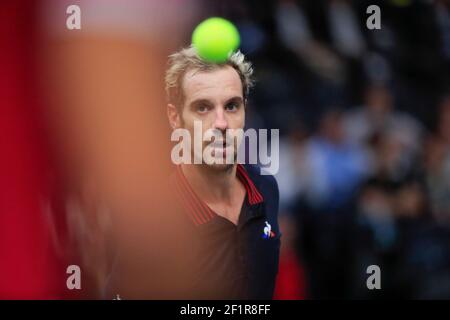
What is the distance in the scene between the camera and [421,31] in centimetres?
371

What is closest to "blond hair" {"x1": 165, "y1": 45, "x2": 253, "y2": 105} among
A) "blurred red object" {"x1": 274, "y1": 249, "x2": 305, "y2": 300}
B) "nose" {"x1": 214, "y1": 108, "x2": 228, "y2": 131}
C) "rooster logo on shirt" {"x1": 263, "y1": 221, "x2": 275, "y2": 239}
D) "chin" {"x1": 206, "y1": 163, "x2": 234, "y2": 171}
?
"nose" {"x1": 214, "y1": 108, "x2": 228, "y2": 131}

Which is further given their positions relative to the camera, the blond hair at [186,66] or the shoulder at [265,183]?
the shoulder at [265,183]

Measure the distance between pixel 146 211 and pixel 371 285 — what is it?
41.4 inches

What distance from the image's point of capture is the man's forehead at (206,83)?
122 inches

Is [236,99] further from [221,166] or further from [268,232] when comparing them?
[268,232]

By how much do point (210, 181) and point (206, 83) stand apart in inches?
15.5

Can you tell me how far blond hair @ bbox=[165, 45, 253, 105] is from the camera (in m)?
3.11

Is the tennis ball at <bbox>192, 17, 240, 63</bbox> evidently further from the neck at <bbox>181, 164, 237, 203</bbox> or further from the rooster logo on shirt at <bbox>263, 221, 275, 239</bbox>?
the rooster logo on shirt at <bbox>263, 221, 275, 239</bbox>

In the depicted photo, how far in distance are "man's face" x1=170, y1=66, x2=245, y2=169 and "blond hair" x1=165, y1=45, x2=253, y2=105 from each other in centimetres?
2

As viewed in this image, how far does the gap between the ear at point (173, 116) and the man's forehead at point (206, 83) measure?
77 millimetres

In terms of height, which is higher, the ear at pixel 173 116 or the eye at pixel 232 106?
the eye at pixel 232 106

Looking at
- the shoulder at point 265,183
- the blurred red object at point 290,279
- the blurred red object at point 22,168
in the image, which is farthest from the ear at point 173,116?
the blurred red object at point 290,279

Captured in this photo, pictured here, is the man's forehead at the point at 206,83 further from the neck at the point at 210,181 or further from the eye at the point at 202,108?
the neck at the point at 210,181

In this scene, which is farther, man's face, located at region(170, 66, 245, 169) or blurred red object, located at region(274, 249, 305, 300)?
blurred red object, located at region(274, 249, 305, 300)
